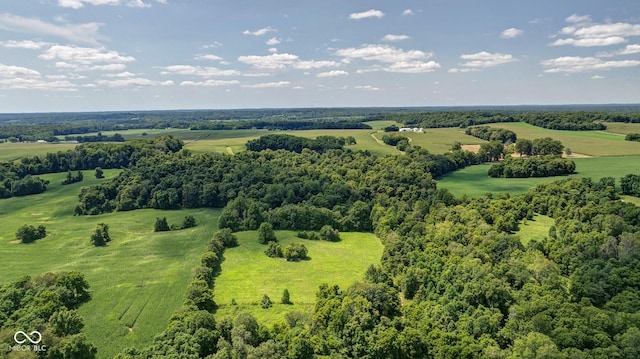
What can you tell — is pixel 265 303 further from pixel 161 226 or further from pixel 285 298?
pixel 161 226

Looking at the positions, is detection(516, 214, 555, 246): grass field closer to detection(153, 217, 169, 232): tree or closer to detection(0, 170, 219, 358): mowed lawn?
detection(0, 170, 219, 358): mowed lawn

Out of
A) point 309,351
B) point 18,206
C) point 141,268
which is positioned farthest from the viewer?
point 18,206

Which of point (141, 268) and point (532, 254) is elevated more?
point (532, 254)

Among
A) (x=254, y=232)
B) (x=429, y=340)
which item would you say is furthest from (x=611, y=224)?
(x=254, y=232)

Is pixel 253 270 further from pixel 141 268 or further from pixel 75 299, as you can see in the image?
pixel 75 299

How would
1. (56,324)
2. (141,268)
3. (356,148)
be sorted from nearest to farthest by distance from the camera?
1. (56,324)
2. (141,268)
3. (356,148)

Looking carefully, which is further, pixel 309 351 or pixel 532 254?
pixel 532 254
